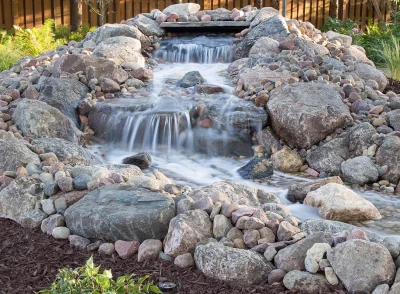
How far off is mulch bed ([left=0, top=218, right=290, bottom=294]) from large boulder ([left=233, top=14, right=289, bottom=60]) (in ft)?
20.1

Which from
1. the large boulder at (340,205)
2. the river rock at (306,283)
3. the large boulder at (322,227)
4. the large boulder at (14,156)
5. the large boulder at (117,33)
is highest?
the large boulder at (117,33)

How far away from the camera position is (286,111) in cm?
671

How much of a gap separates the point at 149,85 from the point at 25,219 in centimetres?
443

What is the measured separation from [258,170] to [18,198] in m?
2.55

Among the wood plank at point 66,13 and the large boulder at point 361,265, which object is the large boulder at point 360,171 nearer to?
the large boulder at point 361,265

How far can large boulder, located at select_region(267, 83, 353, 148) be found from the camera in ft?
21.6

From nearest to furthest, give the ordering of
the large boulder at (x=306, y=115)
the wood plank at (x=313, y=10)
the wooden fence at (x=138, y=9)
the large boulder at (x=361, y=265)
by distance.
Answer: the large boulder at (x=361, y=265) → the large boulder at (x=306, y=115) → the wooden fence at (x=138, y=9) → the wood plank at (x=313, y=10)

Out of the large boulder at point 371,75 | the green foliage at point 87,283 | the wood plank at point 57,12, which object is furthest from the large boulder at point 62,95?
the wood plank at point 57,12

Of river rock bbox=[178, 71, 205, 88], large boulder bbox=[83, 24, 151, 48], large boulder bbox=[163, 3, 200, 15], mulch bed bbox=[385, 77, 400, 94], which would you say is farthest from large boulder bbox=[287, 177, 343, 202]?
large boulder bbox=[163, 3, 200, 15]

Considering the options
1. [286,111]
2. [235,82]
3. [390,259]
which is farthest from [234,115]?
[390,259]

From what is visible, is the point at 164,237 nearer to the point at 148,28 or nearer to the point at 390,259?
the point at 390,259

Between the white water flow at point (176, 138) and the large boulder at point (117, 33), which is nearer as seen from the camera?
the white water flow at point (176, 138)

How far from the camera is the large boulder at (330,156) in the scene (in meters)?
6.37

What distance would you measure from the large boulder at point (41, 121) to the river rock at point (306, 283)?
12.0 feet
